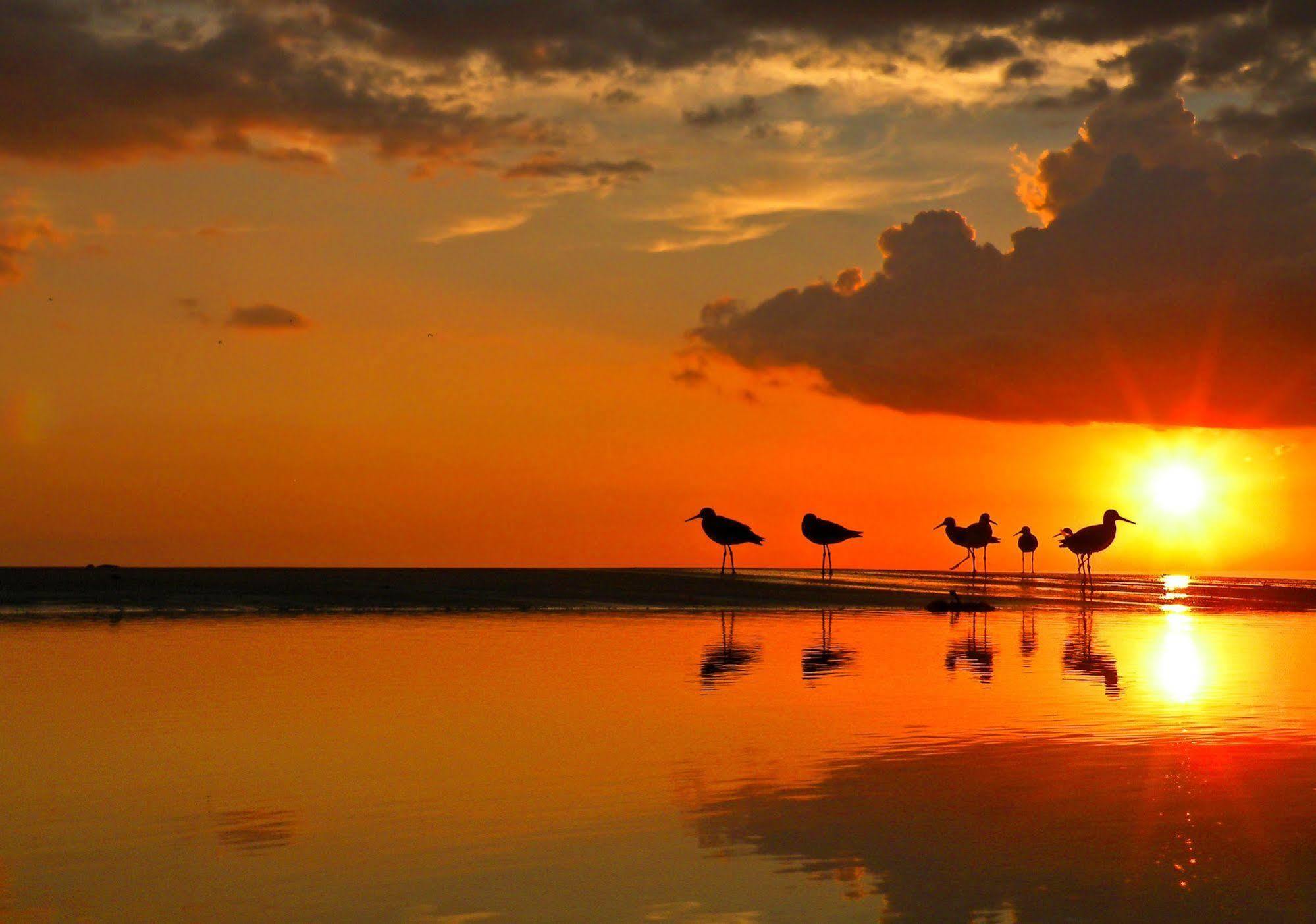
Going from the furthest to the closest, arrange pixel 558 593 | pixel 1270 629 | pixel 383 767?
pixel 558 593
pixel 1270 629
pixel 383 767

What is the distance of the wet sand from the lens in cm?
3188

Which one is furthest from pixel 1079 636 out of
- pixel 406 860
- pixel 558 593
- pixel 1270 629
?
pixel 406 860

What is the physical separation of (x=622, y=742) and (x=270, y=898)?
18.0ft

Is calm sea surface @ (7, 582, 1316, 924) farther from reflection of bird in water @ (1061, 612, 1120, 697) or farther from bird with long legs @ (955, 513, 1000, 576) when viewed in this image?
bird with long legs @ (955, 513, 1000, 576)

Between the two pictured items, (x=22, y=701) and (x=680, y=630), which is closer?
(x=22, y=701)

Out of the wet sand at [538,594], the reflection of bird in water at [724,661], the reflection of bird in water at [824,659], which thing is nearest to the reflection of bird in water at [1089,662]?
the reflection of bird in water at [824,659]

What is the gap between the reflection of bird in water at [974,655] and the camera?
19719 millimetres

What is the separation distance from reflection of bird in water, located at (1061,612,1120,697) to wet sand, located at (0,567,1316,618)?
10402mm

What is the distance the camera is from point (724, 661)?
67.5 feet

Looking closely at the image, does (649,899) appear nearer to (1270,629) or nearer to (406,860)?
(406,860)

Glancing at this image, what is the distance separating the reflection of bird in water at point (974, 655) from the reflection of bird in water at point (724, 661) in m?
3.12

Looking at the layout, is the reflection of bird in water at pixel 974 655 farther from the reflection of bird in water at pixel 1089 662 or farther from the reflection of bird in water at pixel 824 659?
the reflection of bird in water at pixel 824 659

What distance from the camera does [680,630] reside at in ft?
87.4

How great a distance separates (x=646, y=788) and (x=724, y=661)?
10.0m
